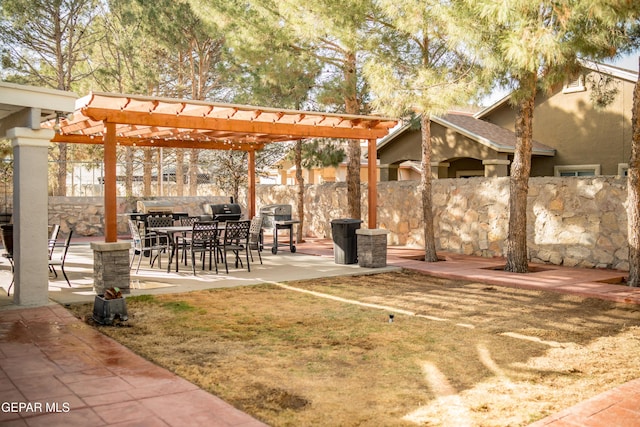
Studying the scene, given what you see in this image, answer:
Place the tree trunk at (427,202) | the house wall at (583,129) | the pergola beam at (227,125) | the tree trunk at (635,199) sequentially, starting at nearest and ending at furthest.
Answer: the pergola beam at (227,125)
the tree trunk at (635,199)
the tree trunk at (427,202)
the house wall at (583,129)

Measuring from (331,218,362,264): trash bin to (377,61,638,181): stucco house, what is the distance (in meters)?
5.90

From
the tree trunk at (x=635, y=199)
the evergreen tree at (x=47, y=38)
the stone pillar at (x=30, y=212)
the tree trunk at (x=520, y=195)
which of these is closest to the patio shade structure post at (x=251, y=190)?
the evergreen tree at (x=47, y=38)

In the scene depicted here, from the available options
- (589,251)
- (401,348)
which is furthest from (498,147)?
(401,348)

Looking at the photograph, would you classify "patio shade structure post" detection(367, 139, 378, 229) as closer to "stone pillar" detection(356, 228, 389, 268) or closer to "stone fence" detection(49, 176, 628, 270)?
"stone pillar" detection(356, 228, 389, 268)

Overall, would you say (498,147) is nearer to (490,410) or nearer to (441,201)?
(441,201)

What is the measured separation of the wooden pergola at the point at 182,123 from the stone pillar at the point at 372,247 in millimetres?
304

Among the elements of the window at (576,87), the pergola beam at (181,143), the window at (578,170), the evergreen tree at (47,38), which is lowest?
the window at (578,170)

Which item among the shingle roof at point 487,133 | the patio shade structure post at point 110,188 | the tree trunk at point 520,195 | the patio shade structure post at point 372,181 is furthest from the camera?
the shingle roof at point 487,133

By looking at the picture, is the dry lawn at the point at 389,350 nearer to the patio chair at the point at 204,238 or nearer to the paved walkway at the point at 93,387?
the paved walkway at the point at 93,387

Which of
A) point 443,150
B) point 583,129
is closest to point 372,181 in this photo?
point 443,150

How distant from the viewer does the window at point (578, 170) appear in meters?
15.4

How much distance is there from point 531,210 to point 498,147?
3.78 meters

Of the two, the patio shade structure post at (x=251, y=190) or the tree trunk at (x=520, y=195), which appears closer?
the tree trunk at (x=520, y=195)

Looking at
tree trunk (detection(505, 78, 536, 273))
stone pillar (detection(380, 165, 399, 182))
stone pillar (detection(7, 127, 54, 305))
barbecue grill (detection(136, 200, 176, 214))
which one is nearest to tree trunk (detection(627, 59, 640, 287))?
tree trunk (detection(505, 78, 536, 273))
